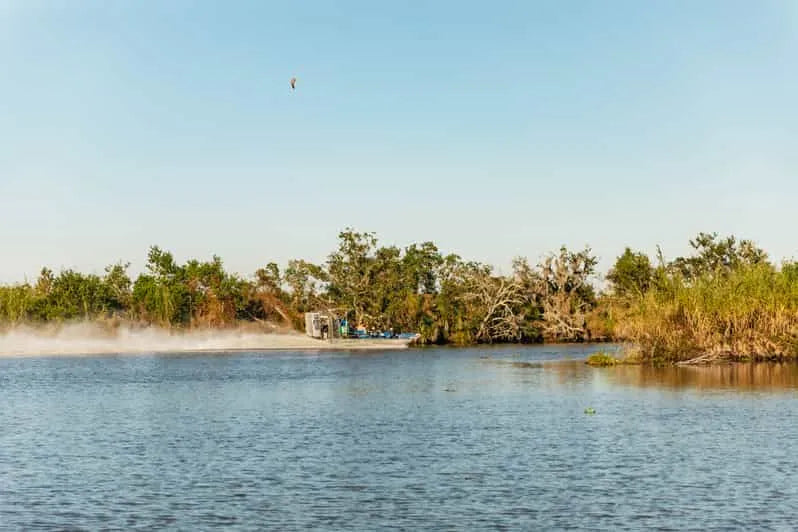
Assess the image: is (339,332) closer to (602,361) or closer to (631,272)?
(631,272)

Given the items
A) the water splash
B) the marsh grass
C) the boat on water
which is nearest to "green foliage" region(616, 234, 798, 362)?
the marsh grass

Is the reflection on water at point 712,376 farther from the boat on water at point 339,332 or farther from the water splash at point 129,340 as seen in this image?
the water splash at point 129,340

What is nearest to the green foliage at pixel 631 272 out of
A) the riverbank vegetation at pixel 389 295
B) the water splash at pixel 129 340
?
the riverbank vegetation at pixel 389 295

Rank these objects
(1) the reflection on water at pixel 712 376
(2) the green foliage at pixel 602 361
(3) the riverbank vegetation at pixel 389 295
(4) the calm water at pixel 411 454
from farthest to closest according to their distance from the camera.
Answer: (3) the riverbank vegetation at pixel 389 295
(2) the green foliage at pixel 602 361
(1) the reflection on water at pixel 712 376
(4) the calm water at pixel 411 454

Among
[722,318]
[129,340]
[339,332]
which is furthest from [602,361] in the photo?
[129,340]

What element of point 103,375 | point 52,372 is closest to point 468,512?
point 103,375

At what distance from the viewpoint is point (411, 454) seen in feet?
109

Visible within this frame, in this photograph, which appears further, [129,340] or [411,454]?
[129,340]

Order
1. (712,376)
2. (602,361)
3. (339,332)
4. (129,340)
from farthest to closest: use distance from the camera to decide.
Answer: (129,340)
(339,332)
(602,361)
(712,376)

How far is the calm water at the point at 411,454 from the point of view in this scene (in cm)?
2419

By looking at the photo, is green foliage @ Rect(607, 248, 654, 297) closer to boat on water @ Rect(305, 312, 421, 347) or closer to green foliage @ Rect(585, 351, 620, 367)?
boat on water @ Rect(305, 312, 421, 347)

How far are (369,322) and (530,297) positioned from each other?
865 inches

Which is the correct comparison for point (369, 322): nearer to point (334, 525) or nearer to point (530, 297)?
point (530, 297)

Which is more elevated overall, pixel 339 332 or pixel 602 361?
pixel 339 332
